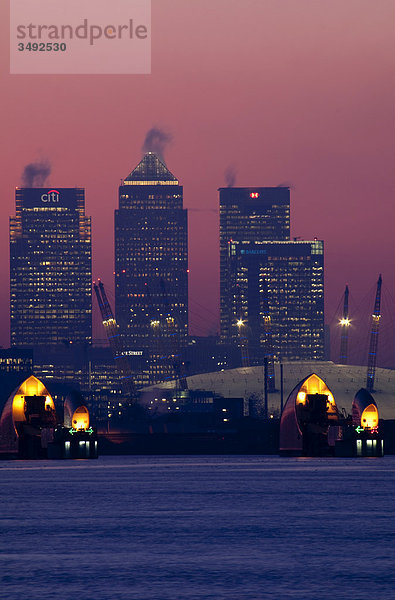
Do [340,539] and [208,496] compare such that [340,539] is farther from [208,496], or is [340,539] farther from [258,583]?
[208,496]

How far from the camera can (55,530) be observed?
63562 millimetres

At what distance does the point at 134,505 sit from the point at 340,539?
29.2 metres

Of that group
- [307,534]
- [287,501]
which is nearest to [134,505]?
[287,501]

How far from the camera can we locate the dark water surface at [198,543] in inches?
1610

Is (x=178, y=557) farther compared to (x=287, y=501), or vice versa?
(x=287, y=501)

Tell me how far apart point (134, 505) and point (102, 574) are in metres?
39.7

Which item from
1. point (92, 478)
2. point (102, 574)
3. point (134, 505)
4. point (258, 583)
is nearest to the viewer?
point (258, 583)

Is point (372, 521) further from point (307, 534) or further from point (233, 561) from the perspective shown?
point (233, 561)

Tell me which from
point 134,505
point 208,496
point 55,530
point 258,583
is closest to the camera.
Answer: point 258,583

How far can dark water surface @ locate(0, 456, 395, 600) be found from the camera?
40.9 metres

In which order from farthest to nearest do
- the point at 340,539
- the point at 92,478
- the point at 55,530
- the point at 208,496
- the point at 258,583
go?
the point at 92,478
the point at 208,496
the point at 55,530
the point at 340,539
the point at 258,583

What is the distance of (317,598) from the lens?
125ft

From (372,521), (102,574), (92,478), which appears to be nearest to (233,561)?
(102,574)

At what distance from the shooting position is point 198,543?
55.5 m
